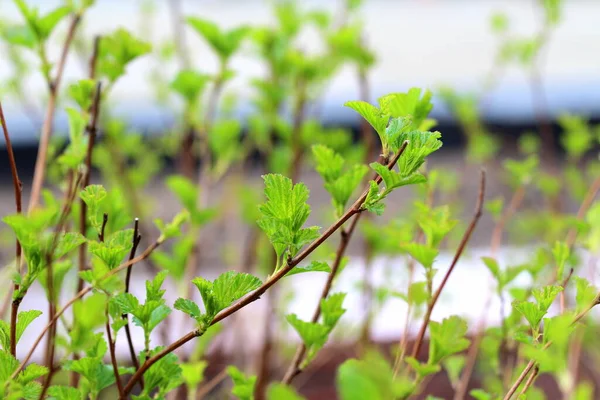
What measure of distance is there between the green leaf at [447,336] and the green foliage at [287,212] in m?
0.12

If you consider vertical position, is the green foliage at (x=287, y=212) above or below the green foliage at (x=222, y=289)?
above

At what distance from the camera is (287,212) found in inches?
10.2

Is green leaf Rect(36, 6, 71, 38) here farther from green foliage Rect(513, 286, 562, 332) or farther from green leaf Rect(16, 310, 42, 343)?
green foliage Rect(513, 286, 562, 332)

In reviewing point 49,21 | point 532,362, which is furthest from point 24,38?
point 532,362

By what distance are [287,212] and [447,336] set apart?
0.45 feet

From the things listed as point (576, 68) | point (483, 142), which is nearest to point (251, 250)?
point (483, 142)

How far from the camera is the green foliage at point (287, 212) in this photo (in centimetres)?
26

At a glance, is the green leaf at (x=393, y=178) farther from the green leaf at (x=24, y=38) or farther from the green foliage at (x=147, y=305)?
the green leaf at (x=24, y=38)

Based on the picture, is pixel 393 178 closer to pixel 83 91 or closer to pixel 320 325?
pixel 320 325

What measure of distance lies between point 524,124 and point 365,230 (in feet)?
5.68

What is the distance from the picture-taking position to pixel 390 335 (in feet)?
3.69

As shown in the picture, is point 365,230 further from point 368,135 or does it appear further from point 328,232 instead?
point 328,232

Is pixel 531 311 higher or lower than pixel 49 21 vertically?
lower

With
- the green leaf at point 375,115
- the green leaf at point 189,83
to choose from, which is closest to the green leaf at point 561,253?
the green leaf at point 375,115
